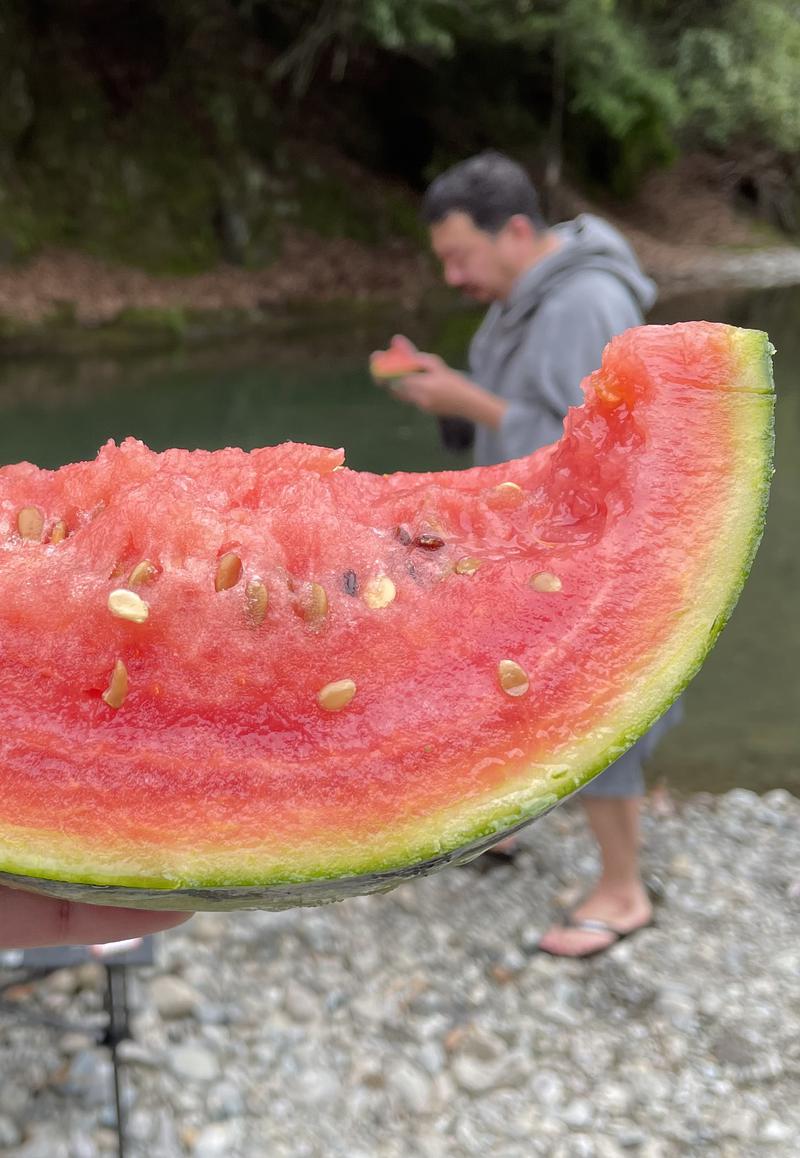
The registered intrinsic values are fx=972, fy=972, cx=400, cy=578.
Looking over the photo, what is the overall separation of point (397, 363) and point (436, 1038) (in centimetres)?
A: 242

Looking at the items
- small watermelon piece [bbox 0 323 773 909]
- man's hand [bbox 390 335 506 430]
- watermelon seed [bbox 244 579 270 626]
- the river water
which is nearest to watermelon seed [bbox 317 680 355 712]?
small watermelon piece [bbox 0 323 773 909]

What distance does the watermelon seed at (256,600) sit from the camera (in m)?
1.22

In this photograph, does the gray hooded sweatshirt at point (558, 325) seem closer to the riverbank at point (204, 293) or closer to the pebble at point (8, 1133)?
the pebble at point (8, 1133)

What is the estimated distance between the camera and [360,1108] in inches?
115

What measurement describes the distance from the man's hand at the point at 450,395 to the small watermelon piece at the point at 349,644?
201cm

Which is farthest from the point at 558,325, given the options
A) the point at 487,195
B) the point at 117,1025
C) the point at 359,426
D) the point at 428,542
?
the point at 359,426

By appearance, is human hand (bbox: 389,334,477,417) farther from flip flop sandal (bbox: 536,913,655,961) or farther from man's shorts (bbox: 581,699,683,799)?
flip flop sandal (bbox: 536,913,655,961)

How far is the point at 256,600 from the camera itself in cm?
Answer: 123

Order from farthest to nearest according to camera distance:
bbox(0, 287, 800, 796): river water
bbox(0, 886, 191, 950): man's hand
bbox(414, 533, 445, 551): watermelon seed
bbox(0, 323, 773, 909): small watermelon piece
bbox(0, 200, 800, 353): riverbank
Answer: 1. bbox(0, 200, 800, 353): riverbank
2. bbox(0, 287, 800, 796): river water
3. bbox(0, 886, 191, 950): man's hand
4. bbox(414, 533, 445, 551): watermelon seed
5. bbox(0, 323, 773, 909): small watermelon piece

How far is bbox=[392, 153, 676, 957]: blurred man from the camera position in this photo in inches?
124

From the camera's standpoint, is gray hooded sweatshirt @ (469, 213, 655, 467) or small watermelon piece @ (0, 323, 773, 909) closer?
small watermelon piece @ (0, 323, 773, 909)

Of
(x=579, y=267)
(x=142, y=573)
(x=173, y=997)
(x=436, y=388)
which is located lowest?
(x=173, y=997)

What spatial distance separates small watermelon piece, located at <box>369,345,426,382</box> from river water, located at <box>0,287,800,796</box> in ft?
8.96

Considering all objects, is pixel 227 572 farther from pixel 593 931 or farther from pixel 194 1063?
pixel 593 931
